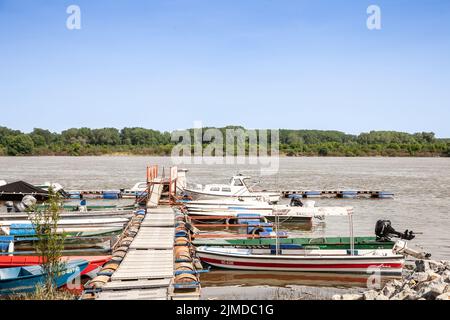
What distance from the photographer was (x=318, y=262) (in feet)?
56.9

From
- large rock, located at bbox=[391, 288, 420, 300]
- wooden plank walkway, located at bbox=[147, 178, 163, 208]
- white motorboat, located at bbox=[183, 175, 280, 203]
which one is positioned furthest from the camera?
white motorboat, located at bbox=[183, 175, 280, 203]

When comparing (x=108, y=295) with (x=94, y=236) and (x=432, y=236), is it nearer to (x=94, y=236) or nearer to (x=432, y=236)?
(x=94, y=236)

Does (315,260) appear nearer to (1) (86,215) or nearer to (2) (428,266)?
(2) (428,266)

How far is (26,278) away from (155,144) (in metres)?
140

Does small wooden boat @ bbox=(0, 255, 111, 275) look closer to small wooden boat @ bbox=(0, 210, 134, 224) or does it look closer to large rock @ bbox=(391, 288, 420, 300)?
large rock @ bbox=(391, 288, 420, 300)

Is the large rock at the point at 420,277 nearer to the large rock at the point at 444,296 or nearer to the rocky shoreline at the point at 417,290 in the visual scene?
the rocky shoreline at the point at 417,290

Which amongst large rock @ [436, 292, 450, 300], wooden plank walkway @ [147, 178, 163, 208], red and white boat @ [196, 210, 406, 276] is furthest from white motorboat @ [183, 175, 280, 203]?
large rock @ [436, 292, 450, 300]

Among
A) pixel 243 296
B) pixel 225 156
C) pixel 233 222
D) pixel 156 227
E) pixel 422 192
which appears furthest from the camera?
pixel 225 156

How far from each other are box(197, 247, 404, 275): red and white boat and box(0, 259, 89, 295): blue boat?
243 inches

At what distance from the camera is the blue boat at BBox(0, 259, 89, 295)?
41.6ft

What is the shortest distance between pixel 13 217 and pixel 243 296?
17.1 meters

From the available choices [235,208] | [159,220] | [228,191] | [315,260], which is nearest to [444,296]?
[315,260]
